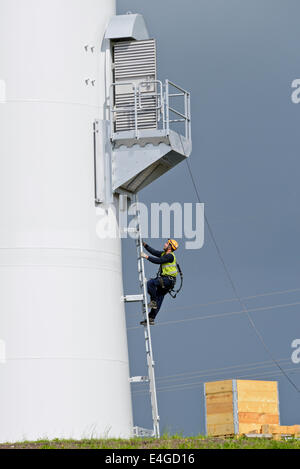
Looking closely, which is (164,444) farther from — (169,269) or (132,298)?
(169,269)

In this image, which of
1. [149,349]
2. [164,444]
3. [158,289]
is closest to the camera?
[164,444]

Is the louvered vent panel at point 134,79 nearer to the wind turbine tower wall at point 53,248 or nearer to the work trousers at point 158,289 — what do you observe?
the wind turbine tower wall at point 53,248

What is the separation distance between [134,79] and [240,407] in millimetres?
8361

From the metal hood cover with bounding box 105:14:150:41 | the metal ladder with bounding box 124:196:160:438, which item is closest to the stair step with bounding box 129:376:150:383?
the metal ladder with bounding box 124:196:160:438

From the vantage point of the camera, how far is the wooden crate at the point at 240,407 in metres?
37.4

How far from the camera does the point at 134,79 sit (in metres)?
35.5

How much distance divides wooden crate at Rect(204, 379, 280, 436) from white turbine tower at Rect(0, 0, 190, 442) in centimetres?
348

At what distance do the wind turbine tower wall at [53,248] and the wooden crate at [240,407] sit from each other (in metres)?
3.55

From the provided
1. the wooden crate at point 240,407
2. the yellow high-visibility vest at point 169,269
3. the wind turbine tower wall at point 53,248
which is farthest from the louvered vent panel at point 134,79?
the wooden crate at point 240,407

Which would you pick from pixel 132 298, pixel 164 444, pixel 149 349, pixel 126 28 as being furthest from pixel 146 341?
pixel 126 28

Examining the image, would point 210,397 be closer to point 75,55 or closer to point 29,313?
point 29,313

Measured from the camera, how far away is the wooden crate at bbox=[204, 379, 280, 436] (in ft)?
123

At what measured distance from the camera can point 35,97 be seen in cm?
3409
